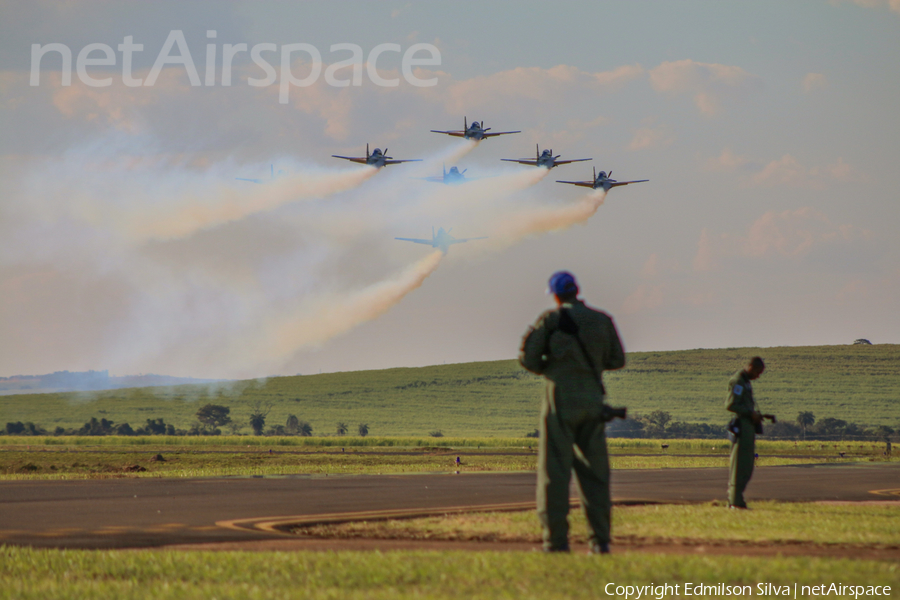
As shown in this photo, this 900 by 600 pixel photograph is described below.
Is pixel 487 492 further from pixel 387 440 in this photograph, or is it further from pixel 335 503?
pixel 387 440

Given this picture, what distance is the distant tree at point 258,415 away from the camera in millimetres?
140125

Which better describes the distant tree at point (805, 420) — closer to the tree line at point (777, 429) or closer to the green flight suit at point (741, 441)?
the tree line at point (777, 429)

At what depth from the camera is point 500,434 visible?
12062 cm

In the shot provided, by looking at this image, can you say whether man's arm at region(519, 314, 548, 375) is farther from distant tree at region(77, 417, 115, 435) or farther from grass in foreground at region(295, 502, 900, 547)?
distant tree at region(77, 417, 115, 435)

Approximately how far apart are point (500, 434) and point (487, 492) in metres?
102

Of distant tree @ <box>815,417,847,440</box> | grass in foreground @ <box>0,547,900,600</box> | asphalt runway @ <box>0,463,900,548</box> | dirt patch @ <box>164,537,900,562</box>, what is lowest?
distant tree @ <box>815,417,847,440</box>

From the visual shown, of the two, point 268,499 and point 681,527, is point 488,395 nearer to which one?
point 268,499

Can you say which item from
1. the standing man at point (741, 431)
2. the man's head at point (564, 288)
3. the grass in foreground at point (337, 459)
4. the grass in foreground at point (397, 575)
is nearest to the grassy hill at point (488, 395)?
the grass in foreground at point (337, 459)

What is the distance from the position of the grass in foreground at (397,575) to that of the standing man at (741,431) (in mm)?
6397

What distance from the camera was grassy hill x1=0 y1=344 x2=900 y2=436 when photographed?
432ft

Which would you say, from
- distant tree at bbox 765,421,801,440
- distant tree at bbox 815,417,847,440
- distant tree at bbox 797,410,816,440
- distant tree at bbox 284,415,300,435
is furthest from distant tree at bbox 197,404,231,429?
distant tree at bbox 815,417,847,440

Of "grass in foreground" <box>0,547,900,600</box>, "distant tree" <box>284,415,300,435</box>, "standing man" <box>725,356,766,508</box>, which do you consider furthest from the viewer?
"distant tree" <box>284,415,300,435</box>

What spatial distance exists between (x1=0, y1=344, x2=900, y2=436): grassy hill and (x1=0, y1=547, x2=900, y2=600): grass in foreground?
11191 cm

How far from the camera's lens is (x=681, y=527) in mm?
12352
